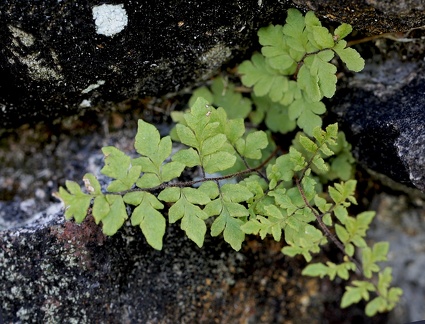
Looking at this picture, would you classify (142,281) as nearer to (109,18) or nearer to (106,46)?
(106,46)

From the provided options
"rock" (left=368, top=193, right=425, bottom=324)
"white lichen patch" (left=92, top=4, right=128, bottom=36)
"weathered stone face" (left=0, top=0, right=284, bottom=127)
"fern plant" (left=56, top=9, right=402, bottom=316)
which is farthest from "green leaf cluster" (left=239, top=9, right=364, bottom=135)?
"rock" (left=368, top=193, right=425, bottom=324)

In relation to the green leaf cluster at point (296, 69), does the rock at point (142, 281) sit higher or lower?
lower

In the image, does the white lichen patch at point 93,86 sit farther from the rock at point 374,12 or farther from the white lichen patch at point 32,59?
the rock at point 374,12

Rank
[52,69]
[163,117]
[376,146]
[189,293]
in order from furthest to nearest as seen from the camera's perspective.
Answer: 1. [163,117]
2. [189,293]
3. [376,146]
4. [52,69]

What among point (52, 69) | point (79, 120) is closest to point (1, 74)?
point (52, 69)

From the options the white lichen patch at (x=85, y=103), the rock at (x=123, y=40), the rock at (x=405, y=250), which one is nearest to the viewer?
the rock at (x=123, y=40)

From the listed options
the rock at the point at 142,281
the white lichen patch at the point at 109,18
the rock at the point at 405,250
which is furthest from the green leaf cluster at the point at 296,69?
the rock at the point at 405,250

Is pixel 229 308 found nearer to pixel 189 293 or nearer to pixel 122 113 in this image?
pixel 189 293
